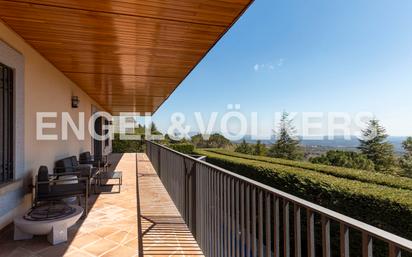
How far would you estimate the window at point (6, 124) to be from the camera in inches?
132

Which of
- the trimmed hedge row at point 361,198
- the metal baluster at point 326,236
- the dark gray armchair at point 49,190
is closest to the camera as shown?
the metal baluster at point 326,236

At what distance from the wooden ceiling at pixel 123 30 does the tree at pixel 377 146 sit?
27.2 meters

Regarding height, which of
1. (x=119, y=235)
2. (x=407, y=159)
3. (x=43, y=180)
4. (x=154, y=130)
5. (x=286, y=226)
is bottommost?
(x=407, y=159)

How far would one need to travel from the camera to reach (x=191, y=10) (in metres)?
2.64

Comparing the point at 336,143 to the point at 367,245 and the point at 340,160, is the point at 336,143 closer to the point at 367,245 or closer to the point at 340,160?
the point at 340,160

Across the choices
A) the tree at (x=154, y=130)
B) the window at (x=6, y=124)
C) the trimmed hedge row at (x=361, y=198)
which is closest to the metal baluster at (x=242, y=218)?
the trimmed hedge row at (x=361, y=198)

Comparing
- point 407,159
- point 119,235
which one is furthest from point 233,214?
point 407,159

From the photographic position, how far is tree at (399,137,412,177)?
23.5 meters

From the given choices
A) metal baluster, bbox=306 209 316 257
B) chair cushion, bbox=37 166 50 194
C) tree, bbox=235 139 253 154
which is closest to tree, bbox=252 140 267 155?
tree, bbox=235 139 253 154

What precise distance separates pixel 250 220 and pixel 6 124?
334 centimetres

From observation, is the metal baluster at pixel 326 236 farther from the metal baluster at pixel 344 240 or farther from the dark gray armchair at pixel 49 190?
the dark gray armchair at pixel 49 190

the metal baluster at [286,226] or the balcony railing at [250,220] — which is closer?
the balcony railing at [250,220]

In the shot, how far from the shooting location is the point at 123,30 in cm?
314

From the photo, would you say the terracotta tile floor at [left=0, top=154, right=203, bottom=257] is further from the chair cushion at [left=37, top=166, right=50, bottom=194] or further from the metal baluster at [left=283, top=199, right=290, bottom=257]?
the metal baluster at [left=283, top=199, right=290, bottom=257]
